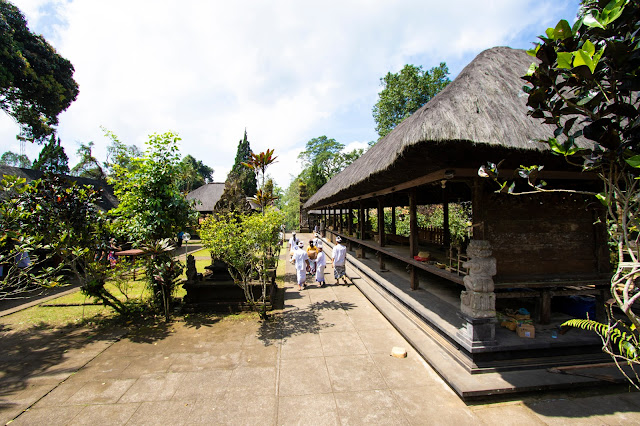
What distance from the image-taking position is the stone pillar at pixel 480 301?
380 centimetres

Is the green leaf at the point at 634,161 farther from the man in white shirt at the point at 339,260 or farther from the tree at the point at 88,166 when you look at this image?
the tree at the point at 88,166

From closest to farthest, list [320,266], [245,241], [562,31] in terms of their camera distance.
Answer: [562,31] → [245,241] → [320,266]

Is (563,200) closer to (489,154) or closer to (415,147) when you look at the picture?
(489,154)

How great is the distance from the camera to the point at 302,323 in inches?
231

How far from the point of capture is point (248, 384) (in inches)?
148

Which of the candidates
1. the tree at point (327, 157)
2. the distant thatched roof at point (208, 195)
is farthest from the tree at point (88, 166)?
the tree at point (327, 157)

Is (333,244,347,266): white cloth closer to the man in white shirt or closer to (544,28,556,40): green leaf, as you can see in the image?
the man in white shirt

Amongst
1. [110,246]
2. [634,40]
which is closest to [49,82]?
[110,246]

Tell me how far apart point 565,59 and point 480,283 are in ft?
9.82

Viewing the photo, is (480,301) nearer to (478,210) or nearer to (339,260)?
(478,210)

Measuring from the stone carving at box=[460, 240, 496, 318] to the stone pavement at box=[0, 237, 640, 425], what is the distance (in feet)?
3.41

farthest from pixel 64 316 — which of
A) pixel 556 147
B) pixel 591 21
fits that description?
pixel 591 21

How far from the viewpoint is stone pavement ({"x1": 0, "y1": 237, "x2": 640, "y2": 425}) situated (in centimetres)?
316

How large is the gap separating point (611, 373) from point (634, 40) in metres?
4.27
